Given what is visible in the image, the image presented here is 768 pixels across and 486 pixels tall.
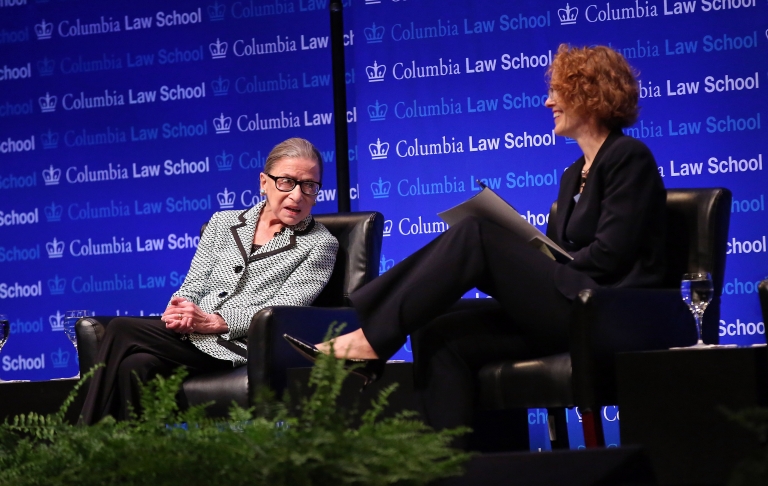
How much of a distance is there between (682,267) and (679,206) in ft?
0.66

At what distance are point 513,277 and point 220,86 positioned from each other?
2.60 metres

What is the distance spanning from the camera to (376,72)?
459cm

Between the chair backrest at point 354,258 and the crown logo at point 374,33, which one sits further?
the crown logo at point 374,33

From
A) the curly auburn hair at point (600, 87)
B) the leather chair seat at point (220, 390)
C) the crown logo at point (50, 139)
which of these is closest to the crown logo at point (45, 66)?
the crown logo at point (50, 139)

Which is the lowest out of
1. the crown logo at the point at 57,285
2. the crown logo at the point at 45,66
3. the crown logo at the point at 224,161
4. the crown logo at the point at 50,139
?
the crown logo at the point at 57,285

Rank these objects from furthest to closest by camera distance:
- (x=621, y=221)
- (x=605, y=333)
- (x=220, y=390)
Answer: (x=220, y=390), (x=621, y=221), (x=605, y=333)

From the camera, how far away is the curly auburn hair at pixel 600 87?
3.00 metres

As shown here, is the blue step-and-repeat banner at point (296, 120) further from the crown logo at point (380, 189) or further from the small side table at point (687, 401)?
the small side table at point (687, 401)

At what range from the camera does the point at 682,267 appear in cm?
296

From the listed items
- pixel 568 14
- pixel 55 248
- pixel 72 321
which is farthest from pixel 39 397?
pixel 568 14

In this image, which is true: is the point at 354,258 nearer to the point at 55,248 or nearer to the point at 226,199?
the point at 226,199

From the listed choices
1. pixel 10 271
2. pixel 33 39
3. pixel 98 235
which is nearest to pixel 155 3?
pixel 33 39

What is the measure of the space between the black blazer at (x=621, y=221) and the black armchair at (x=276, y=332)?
0.86 meters

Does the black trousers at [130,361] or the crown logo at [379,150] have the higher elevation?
the crown logo at [379,150]
